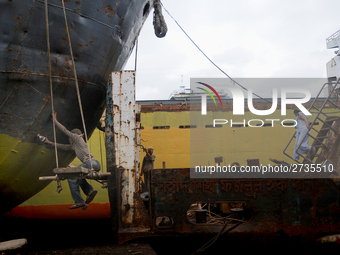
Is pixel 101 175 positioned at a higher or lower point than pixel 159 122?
lower

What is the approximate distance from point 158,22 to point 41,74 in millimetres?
2635

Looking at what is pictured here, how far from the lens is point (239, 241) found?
11.5 ft

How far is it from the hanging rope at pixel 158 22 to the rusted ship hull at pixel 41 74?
2.68ft

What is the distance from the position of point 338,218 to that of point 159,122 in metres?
6.23

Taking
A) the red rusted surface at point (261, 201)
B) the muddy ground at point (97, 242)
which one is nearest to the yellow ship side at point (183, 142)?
the muddy ground at point (97, 242)

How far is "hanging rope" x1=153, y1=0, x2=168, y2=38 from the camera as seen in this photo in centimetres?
551

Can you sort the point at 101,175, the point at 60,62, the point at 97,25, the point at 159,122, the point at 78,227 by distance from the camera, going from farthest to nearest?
the point at 159,122 → the point at 78,227 → the point at 97,25 → the point at 60,62 → the point at 101,175

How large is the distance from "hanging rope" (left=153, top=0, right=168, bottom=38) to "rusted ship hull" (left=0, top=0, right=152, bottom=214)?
0.82 m

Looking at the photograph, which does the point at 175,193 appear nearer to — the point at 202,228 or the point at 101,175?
the point at 202,228

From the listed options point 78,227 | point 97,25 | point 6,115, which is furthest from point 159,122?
point 6,115

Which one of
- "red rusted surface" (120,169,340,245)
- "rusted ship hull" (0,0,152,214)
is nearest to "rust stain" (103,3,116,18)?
"rusted ship hull" (0,0,152,214)

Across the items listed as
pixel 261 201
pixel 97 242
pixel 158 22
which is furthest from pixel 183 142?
pixel 261 201

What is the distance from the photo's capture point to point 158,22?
552 centimetres

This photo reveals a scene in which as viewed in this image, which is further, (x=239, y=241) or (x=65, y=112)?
(x=65, y=112)
